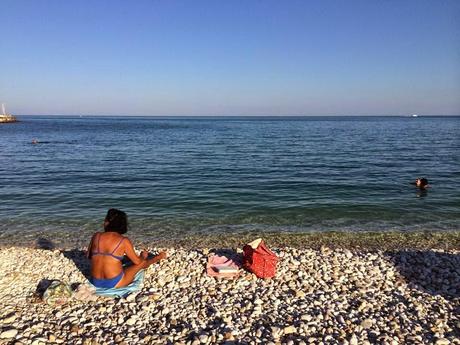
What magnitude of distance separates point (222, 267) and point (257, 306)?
67.6 inches

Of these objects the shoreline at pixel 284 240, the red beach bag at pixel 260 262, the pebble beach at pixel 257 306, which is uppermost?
the red beach bag at pixel 260 262

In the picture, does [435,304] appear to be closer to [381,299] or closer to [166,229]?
Result: [381,299]

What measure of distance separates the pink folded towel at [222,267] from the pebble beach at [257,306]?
0.59ft

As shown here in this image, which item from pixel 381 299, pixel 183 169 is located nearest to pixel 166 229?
pixel 381 299

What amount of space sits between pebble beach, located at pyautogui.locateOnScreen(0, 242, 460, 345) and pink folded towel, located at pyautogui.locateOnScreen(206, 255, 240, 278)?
18 cm

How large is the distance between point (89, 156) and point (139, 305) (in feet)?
102

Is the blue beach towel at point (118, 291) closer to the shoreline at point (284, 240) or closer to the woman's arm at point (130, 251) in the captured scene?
the woman's arm at point (130, 251)

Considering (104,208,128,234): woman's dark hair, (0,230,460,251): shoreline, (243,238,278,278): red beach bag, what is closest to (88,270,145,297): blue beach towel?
(104,208,128,234): woman's dark hair

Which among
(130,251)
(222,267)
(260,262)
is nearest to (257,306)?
(260,262)

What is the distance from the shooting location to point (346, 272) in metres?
8.65

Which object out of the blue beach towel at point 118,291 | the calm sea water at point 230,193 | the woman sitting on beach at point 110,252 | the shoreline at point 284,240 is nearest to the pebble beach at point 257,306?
the blue beach towel at point 118,291

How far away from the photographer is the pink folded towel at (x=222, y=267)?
8.40m

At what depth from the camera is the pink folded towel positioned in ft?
27.6

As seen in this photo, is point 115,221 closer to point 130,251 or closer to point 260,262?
point 130,251
